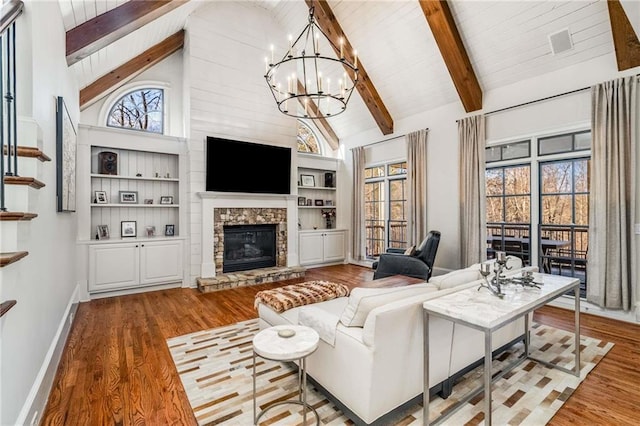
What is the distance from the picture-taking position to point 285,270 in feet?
19.1

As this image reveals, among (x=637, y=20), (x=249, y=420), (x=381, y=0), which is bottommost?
(x=249, y=420)

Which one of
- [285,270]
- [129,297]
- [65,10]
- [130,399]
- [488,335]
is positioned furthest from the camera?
[285,270]

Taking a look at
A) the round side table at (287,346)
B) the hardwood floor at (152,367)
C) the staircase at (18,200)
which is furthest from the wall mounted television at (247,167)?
the round side table at (287,346)

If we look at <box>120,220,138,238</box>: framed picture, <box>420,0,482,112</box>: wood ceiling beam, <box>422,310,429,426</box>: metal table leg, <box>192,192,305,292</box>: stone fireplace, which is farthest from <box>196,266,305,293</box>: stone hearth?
<box>420,0,482,112</box>: wood ceiling beam

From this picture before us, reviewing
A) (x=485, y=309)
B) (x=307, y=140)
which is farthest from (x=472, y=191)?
(x=307, y=140)

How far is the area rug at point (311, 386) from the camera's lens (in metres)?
1.98

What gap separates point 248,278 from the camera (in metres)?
5.35

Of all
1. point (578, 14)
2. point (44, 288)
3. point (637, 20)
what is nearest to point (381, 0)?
point (578, 14)

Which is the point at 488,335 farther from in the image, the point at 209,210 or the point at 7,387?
the point at 209,210

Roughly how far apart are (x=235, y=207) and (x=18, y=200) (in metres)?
4.04

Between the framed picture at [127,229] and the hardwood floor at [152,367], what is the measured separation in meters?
1.14

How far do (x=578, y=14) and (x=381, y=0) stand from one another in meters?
2.58

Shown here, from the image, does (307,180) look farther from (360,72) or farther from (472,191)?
(472,191)

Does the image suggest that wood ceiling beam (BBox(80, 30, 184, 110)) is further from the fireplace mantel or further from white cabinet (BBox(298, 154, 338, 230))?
white cabinet (BBox(298, 154, 338, 230))
